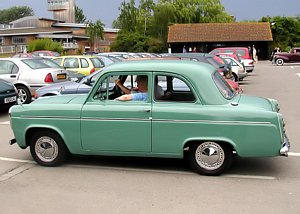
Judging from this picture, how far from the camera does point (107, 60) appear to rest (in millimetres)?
17859

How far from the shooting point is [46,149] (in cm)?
639

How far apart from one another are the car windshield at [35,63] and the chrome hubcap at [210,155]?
8422 millimetres

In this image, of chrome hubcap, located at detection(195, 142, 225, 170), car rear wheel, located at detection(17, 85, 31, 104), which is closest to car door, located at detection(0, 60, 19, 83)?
car rear wheel, located at detection(17, 85, 31, 104)

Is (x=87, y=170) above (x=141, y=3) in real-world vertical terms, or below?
below

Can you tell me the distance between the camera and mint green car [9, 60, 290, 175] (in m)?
5.52

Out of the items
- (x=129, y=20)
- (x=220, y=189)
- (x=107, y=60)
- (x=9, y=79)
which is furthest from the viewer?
(x=129, y=20)

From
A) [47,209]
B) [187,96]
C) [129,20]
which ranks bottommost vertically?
[47,209]

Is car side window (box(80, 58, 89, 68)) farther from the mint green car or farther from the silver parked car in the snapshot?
the mint green car

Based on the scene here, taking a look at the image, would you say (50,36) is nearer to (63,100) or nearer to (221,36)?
(221,36)

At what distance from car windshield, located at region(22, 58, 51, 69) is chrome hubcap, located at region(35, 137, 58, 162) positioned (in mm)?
6860

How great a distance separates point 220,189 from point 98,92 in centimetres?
226

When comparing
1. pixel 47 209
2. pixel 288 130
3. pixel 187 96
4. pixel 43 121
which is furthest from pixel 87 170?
pixel 288 130

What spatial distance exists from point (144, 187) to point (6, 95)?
7.02m

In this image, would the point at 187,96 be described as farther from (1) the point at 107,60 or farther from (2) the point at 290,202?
(1) the point at 107,60
